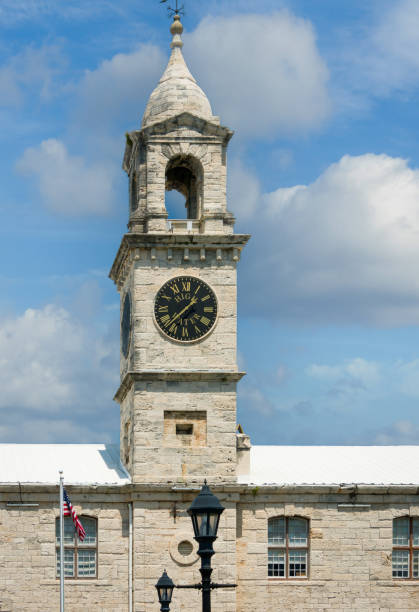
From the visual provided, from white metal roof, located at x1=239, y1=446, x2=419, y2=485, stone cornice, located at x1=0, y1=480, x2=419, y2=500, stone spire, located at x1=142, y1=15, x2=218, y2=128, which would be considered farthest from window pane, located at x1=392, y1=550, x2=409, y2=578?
stone spire, located at x1=142, y1=15, x2=218, y2=128

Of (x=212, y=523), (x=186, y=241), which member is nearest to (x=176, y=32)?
(x=186, y=241)

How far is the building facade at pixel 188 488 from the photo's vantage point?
37.1 metres

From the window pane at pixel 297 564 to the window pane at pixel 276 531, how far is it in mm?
613

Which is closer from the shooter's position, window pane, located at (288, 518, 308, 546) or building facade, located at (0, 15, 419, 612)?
building facade, located at (0, 15, 419, 612)

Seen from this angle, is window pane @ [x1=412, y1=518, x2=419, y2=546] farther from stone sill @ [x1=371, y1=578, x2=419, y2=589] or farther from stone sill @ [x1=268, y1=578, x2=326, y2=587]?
stone sill @ [x1=268, y1=578, x2=326, y2=587]

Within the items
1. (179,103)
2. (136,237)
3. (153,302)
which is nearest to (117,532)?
(153,302)

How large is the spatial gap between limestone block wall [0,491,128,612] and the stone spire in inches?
603

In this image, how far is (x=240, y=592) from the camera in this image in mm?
37812

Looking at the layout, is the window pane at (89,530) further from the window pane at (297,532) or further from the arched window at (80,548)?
the window pane at (297,532)

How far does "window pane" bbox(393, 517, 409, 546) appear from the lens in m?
39.1

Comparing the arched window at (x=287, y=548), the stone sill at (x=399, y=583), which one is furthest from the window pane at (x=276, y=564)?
the stone sill at (x=399, y=583)

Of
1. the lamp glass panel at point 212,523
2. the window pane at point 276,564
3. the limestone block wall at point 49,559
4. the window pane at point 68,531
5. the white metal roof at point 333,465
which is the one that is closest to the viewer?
the lamp glass panel at point 212,523

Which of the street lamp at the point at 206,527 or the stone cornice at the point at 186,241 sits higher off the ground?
the stone cornice at the point at 186,241

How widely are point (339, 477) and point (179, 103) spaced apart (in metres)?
16.4
